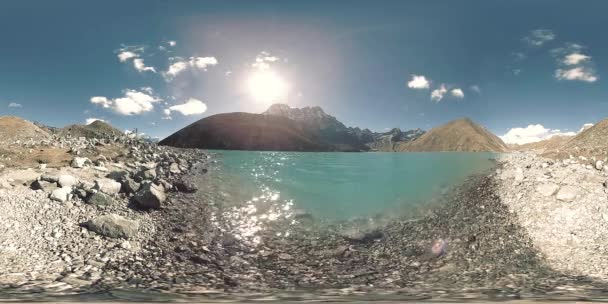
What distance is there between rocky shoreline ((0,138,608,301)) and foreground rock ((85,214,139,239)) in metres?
0.05

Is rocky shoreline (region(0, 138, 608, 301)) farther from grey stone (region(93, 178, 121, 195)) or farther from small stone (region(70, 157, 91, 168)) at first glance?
small stone (region(70, 157, 91, 168))

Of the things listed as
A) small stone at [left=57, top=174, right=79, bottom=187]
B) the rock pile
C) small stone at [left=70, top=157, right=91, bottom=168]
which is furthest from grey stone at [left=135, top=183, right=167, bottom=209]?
small stone at [left=70, top=157, right=91, bottom=168]

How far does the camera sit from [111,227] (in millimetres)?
16484

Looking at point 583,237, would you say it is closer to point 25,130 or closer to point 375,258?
point 375,258

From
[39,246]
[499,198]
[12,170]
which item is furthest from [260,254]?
[12,170]

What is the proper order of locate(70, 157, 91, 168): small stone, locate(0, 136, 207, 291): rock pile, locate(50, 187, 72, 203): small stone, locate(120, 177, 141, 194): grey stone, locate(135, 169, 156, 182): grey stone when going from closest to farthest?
locate(0, 136, 207, 291): rock pile, locate(50, 187, 72, 203): small stone, locate(120, 177, 141, 194): grey stone, locate(135, 169, 156, 182): grey stone, locate(70, 157, 91, 168): small stone

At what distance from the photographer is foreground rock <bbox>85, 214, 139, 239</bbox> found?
16.3m

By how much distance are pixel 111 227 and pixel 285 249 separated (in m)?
7.79

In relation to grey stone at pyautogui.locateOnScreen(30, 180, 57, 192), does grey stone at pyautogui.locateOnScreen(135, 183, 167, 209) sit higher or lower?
lower

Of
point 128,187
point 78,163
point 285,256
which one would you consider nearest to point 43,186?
point 128,187

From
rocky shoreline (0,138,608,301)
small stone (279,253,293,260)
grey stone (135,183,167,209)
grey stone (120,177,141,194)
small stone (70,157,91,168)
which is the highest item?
small stone (70,157,91,168)

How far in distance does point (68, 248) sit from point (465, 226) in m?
18.1

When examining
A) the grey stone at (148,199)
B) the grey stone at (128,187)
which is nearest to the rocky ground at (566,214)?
the grey stone at (148,199)

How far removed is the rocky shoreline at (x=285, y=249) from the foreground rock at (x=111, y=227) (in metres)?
0.05
